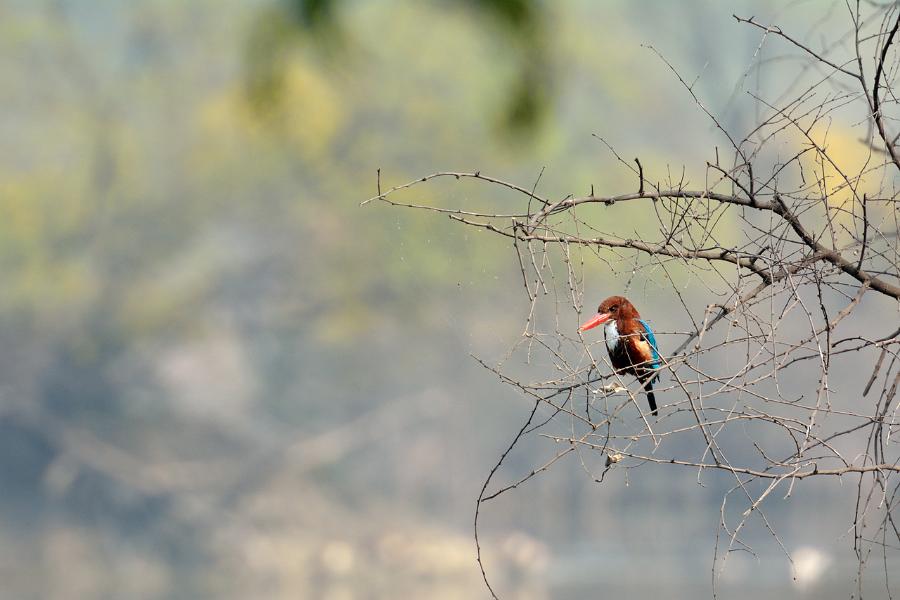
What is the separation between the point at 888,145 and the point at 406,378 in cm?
785

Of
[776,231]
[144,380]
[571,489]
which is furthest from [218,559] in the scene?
[776,231]

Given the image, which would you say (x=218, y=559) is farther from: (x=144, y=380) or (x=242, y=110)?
(x=242, y=110)

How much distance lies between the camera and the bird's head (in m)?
2.01

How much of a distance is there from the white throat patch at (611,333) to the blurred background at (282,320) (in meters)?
5.36

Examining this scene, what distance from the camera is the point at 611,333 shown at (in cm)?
200

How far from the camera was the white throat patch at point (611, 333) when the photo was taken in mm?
1977

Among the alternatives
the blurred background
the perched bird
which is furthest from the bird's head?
the blurred background

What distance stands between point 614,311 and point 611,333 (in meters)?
0.07

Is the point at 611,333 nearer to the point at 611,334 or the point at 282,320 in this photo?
the point at 611,334

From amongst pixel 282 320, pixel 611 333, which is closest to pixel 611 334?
pixel 611 333

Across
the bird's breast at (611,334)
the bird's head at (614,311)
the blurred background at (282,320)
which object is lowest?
the bird's breast at (611,334)

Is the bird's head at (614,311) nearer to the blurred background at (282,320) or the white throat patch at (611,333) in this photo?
the white throat patch at (611,333)

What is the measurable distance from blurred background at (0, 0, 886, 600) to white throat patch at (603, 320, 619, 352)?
17.6 feet

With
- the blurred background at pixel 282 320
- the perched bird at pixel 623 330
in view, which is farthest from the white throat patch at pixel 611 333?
the blurred background at pixel 282 320
